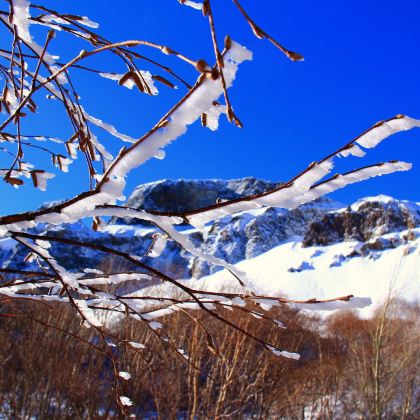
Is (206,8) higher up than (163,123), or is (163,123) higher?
(206,8)

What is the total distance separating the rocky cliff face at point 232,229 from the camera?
32438 mm

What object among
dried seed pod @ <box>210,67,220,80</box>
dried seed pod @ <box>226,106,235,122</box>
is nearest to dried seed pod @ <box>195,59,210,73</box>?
dried seed pod @ <box>210,67,220,80</box>

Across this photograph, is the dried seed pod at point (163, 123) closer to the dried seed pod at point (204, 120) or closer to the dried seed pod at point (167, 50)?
the dried seed pod at point (167, 50)

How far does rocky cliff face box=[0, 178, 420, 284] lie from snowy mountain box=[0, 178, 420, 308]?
8 cm

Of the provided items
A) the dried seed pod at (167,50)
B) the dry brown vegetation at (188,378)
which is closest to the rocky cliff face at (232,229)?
the dry brown vegetation at (188,378)

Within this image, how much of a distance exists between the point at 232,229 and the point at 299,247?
8.66 metres

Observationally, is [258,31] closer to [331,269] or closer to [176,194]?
[331,269]

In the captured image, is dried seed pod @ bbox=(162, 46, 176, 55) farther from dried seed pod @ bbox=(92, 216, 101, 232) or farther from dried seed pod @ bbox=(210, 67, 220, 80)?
dried seed pod @ bbox=(92, 216, 101, 232)

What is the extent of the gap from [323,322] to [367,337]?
2962 millimetres

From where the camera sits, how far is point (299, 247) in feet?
114

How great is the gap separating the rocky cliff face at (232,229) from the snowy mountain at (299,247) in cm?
8

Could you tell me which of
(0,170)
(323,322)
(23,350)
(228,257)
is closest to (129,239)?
(228,257)

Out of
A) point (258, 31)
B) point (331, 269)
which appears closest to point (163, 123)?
point (258, 31)

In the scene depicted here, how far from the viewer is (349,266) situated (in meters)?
28.5
